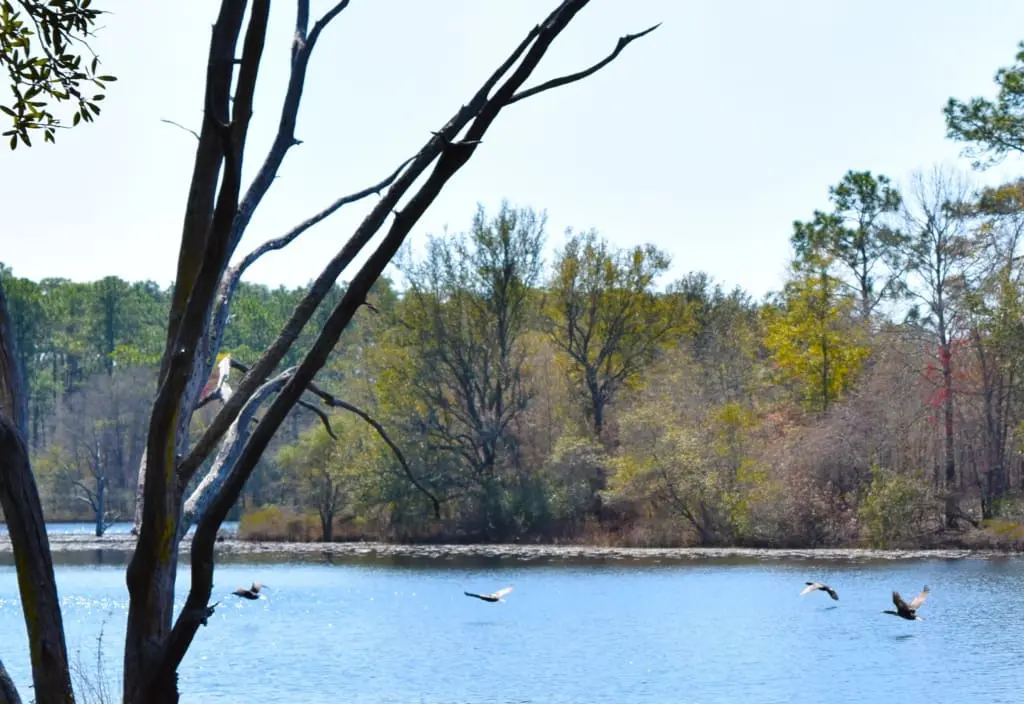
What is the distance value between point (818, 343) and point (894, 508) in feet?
31.2

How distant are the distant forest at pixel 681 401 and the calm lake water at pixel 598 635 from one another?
6.13m

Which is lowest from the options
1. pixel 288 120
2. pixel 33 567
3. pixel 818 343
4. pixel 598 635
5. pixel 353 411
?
pixel 598 635

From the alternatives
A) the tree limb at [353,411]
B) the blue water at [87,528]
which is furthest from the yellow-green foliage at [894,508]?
the tree limb at [353,411]

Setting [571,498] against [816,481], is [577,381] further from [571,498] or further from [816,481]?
[816,481]

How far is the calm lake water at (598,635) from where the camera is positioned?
66.9 ft

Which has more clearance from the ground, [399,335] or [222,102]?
[399,335]

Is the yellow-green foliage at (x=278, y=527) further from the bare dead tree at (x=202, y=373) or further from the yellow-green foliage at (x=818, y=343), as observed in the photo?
the bare dead tree at (x=202, y=373)

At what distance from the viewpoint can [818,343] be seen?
49.4 m

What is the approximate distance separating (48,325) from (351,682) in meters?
76.1

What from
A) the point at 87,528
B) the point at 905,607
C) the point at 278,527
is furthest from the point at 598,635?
the point at 87,528

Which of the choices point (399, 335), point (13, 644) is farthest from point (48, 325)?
point (13, 644)

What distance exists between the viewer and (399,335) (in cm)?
5069

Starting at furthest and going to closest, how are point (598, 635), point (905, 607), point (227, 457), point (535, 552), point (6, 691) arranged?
point (535, 552) < point (598, 635) < point (905, 607) < point (227, 457) < point (6, 691)

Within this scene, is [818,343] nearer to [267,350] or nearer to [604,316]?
[604,316]
